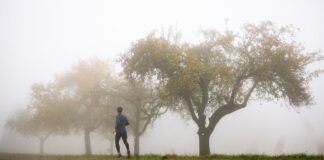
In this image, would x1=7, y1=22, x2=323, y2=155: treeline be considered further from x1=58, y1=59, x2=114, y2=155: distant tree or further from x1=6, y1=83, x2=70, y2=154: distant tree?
x1=6, y1=83, x2=70, y2=154: distant tree

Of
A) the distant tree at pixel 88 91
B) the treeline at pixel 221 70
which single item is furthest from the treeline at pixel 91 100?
the treeline at pixel 221 70

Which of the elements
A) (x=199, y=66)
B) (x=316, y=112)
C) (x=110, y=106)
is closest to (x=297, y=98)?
(x=199, y=66)

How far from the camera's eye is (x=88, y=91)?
4547 centimetres

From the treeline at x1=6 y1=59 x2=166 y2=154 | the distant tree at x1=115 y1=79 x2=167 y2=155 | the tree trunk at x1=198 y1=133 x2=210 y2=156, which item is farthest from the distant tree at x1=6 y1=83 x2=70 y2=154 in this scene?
the tree trunk at x1=198 y1=133 x2=210 y2=156

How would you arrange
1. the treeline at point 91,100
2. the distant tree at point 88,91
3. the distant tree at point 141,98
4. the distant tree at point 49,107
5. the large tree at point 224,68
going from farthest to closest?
the distant tree at point 49,107 → the distant tree at point 88,91 → the treeline at point 91,100 → the distant tree at point 141,98 → the large tree at point 224,68

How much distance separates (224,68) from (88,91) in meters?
21.3

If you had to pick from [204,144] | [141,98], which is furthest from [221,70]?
[141,98]

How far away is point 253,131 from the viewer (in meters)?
186

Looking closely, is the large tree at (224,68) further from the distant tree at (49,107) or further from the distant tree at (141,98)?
the distant tree at (49,107)

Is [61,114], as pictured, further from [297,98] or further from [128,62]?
[297,98]

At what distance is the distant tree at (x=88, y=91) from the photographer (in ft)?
153

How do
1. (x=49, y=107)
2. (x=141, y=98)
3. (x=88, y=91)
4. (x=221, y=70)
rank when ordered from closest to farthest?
(x=221, y=70) < (x=141, y=98) < (x=88, y=91) < (x=49, y=107)

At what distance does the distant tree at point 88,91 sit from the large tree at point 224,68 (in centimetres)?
1386

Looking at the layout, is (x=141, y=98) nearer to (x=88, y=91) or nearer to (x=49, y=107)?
(x=88, y=91)
